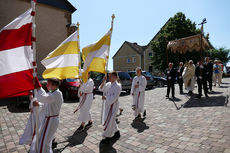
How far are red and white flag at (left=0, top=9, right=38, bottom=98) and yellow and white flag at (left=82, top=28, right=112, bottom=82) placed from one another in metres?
2.02

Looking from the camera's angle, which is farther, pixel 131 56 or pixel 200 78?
pixel 131 56

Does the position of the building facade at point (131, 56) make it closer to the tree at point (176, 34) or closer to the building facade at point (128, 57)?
the building facade at point (128, 57)

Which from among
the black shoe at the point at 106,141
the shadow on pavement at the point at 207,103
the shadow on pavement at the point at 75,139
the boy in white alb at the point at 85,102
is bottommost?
the shadow on pavement at the point at 75,139

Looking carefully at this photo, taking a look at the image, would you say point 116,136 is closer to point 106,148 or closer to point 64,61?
point 106,148

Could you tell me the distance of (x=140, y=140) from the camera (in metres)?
3.89

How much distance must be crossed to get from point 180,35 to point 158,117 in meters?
22.6

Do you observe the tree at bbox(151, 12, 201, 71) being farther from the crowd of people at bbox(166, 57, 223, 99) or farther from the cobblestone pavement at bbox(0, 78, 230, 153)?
the cobblestone pavement at bbox(0, 78, 230, 153)

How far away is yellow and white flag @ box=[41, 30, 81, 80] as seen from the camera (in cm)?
441

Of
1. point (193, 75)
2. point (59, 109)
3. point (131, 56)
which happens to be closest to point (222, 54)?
point (131, 56)

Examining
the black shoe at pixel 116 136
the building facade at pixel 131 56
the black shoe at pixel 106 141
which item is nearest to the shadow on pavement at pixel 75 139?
the black shoe at pixel 106 141

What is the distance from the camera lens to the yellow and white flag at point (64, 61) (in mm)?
4406

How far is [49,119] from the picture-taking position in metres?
2.95

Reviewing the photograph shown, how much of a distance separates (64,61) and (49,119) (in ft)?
7.03

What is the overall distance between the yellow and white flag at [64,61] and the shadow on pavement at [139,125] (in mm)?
2449
